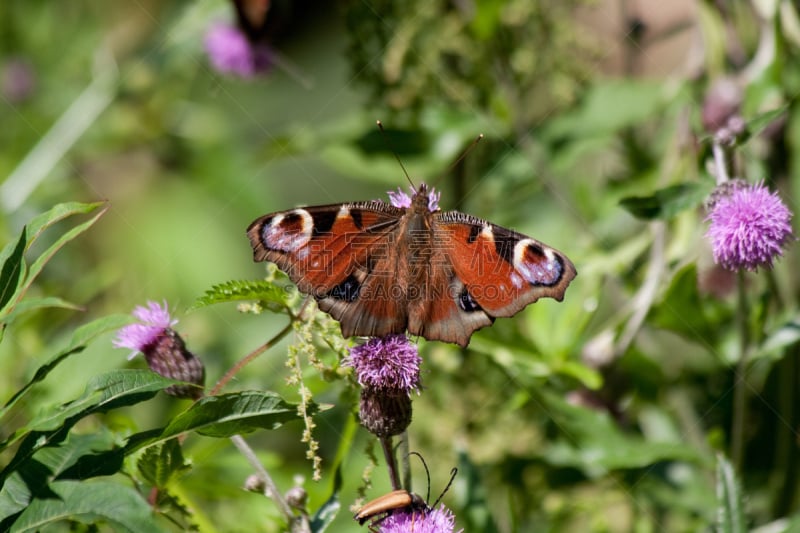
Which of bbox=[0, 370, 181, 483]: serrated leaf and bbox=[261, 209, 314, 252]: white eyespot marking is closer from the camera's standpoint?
bbox=[0, 370, 181, 483]: serrated leaf

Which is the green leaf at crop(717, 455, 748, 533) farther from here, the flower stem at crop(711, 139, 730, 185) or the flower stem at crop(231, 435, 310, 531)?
the flower stem at crop(231, 435, 310, 531)

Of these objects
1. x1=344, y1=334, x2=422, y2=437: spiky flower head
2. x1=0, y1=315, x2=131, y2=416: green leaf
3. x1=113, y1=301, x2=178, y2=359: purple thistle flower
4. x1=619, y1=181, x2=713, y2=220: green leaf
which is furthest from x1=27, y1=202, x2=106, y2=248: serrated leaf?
x1=619, y1=181, x2=713, y2=220: green leaf

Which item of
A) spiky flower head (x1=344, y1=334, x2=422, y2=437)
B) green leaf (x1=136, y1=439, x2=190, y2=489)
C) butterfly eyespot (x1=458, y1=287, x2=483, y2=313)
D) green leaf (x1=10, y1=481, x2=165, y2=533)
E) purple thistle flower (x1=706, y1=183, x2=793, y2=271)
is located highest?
purple thistle flower (x1=706, y1=183, x2=793, y2=271)

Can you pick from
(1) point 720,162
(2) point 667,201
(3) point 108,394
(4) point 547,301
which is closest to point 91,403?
(3) point 108,394

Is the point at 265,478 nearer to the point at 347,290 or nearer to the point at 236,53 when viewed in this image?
the point at 347,290

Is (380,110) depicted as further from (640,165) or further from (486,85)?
(640,165)

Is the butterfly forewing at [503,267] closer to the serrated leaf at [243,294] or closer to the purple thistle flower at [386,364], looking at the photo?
the purple thistle flower at [386,364]
